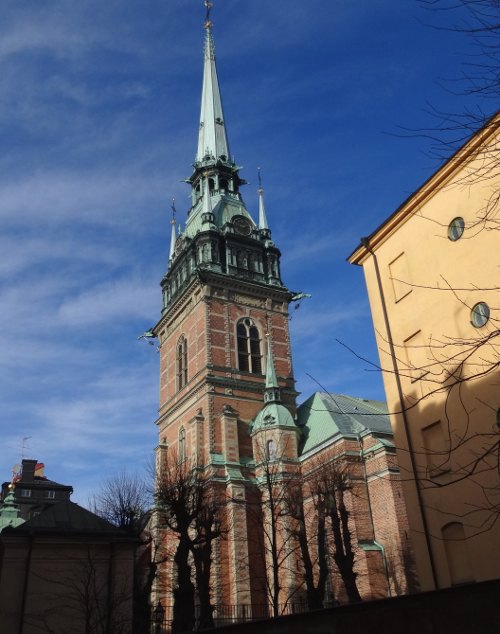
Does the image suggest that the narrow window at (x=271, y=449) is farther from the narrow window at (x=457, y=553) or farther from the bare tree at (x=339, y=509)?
the narrow window at (x=457, y=553)

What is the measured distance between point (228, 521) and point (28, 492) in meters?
42.2

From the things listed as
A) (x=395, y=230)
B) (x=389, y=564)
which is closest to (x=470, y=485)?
(x=395, y=230)

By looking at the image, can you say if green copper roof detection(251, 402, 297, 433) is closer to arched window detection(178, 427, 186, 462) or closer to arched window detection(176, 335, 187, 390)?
arched window detection(178, 427, 186, 462)

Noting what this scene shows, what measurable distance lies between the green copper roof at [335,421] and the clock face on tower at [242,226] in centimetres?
1358

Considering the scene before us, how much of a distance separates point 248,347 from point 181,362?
527 centimetres

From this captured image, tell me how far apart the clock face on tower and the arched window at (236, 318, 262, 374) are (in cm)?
768

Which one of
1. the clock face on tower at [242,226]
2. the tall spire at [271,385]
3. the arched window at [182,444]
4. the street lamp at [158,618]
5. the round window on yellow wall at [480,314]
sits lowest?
the street lamp at [158,618]

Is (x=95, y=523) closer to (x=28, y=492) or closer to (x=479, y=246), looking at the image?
(x=479, y=246)

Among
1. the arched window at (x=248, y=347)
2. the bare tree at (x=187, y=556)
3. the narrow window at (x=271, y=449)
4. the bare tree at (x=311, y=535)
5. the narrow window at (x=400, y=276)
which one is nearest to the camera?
the narrow window at (x=400, y=276)

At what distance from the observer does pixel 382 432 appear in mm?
32562

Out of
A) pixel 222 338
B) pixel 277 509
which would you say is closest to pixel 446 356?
pixel 277 509

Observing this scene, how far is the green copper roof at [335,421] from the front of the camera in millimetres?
33562

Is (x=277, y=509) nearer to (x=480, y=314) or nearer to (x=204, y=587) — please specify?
(x=204, y=587)

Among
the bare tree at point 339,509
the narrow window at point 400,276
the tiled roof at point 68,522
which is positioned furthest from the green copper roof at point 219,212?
the narrow window at point 400,276
